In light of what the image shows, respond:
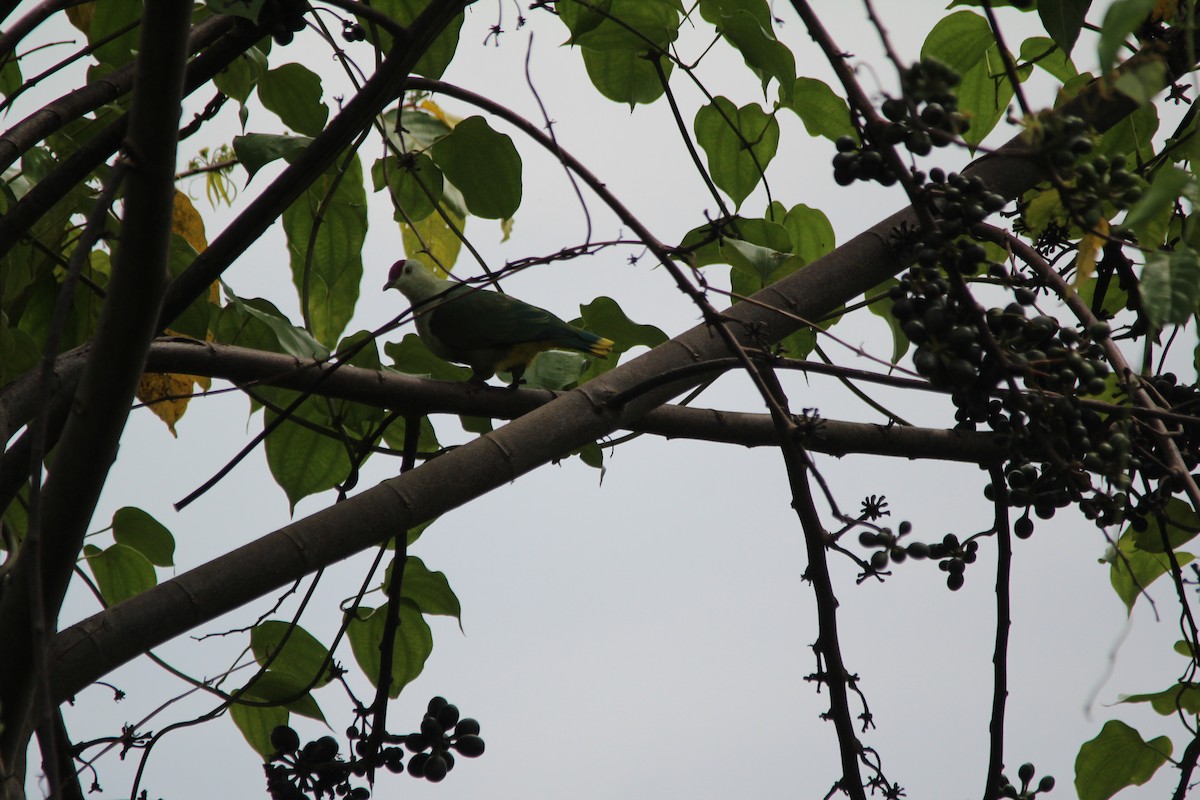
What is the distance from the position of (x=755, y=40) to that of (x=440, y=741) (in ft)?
4.74

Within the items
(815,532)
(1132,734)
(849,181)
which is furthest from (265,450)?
(1132,734)

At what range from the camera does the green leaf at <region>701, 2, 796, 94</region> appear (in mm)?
1932

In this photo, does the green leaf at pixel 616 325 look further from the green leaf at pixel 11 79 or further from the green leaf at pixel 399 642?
the green leaf at pixel 11 79

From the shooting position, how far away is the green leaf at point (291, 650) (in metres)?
2.15

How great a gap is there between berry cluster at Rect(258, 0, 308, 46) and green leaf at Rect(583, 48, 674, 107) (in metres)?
0.70

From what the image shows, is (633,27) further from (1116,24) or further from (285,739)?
(285,739)

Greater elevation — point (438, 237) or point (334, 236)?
point (438, 237)

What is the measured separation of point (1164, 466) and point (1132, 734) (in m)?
1.03

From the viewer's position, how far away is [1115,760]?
7.06ft

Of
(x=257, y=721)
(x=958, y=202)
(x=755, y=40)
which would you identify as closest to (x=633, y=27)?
(x=755, y=40)

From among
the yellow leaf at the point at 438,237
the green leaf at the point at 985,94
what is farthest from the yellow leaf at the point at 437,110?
the green leaf at the point at 985,94

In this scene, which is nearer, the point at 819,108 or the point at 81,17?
the point at 819,108

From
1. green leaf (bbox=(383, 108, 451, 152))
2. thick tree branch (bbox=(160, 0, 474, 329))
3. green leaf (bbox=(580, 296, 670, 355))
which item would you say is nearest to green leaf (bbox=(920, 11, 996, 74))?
green leaf (bbox=(580, 296, 670, 355))

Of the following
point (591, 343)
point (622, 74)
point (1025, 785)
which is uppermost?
point (591, 343)
